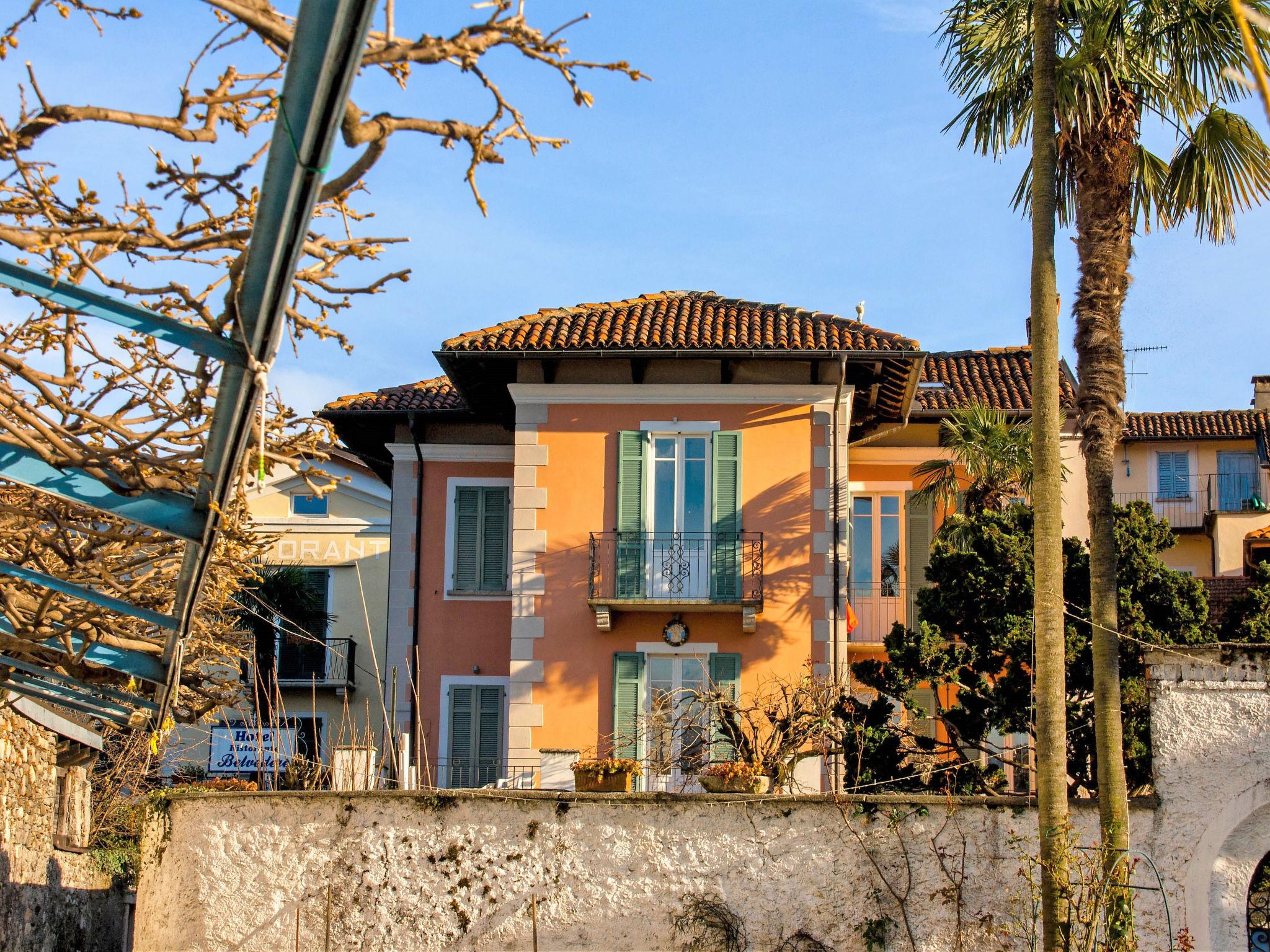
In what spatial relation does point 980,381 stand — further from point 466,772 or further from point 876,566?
point 466,772

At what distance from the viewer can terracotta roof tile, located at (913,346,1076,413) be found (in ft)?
80.2

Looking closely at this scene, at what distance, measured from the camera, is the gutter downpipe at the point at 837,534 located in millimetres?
19578

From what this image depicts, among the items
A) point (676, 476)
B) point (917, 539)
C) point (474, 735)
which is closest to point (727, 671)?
point (676, 476)

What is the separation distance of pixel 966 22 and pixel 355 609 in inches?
709

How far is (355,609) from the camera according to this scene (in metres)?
29.5

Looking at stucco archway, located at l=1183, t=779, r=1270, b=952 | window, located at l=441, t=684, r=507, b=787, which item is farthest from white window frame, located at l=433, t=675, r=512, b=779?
stucco archway, located at l=1183, t=779, r=1270, b=952

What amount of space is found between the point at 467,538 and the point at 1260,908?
466 inches

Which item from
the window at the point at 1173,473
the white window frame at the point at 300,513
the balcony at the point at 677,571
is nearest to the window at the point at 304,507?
the white window frame at the point at 300,513

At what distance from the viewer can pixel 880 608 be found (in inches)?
887

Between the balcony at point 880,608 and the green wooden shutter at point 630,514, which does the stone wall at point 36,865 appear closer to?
the green wooden shutter at point 630,514

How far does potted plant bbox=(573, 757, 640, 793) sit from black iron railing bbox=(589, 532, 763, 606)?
4654 millimetres

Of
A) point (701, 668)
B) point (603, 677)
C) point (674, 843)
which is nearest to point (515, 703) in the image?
point (603, 677)

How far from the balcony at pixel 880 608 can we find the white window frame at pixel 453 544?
504 cm

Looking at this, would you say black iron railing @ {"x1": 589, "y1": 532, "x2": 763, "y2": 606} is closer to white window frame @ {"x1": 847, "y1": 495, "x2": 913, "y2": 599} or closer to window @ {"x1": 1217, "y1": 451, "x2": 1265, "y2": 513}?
white window frame @ {"x1": 847, "y1": 495, "x2": 913, "y2": 599}
